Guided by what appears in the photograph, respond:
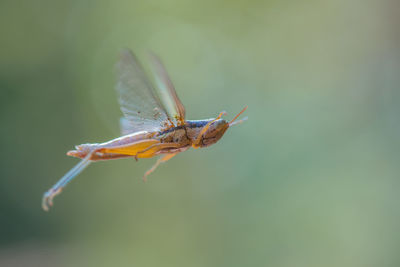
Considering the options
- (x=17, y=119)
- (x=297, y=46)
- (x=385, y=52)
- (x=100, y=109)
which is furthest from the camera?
(x=297, y=46)

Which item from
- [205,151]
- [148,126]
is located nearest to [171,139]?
[148,126]

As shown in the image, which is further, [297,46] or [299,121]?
[297,46]

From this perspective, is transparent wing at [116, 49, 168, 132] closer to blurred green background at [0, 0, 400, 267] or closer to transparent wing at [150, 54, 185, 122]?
transparent wing at [150, 54, 185, 122]

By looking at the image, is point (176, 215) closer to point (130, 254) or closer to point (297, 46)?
point (130, 254)

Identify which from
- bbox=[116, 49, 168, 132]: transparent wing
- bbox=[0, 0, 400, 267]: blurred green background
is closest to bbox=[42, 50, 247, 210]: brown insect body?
bbox=[116, 49, 168, 132]: transparent wing

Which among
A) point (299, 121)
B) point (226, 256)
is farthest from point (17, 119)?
point (299, 121)

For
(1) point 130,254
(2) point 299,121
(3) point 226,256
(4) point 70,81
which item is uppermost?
(4) point 70,81

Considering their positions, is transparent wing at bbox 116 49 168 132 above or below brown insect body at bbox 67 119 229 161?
above

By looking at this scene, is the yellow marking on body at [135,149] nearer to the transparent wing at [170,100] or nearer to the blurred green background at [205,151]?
the transparent wing at [170,100]
